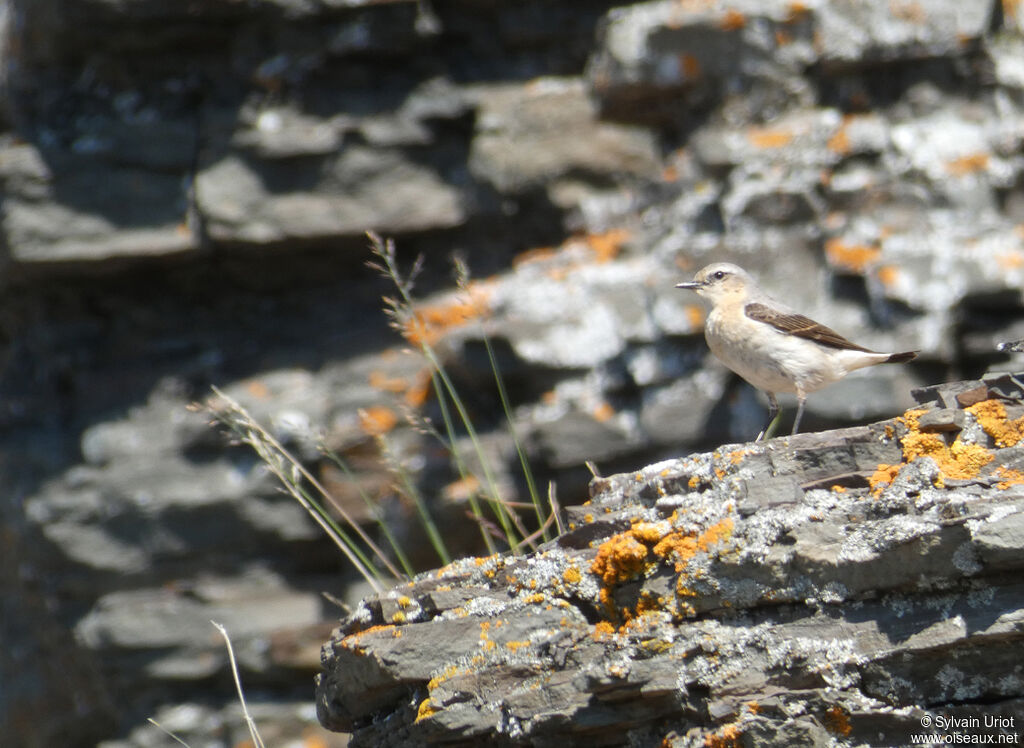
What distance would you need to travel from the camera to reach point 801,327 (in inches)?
241

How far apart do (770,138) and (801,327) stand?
8.22 ft

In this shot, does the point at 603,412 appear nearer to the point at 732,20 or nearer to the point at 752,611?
the point at 732,20

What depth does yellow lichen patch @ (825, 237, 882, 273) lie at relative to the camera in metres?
7.59

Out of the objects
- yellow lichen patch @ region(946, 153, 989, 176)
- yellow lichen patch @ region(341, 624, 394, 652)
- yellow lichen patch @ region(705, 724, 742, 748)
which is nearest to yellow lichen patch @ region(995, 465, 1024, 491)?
yellow lichen patch @ region(705, 724, 742, 748)

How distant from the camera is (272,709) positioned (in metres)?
7.70

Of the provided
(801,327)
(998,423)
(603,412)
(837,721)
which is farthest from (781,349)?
(837,721)

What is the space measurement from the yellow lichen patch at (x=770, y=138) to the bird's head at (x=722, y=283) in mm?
1752

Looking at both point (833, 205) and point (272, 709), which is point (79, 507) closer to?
point (272, 709)

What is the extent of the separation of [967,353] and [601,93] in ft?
11.5

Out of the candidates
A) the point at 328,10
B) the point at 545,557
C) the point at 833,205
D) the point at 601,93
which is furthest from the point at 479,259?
the point at 545,557

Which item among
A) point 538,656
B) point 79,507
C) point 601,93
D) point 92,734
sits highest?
point 601,93

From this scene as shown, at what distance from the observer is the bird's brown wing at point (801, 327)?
20.0 feet

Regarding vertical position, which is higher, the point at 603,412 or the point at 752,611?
the point at 752,611

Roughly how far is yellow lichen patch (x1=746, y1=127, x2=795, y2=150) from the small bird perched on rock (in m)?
2.11
